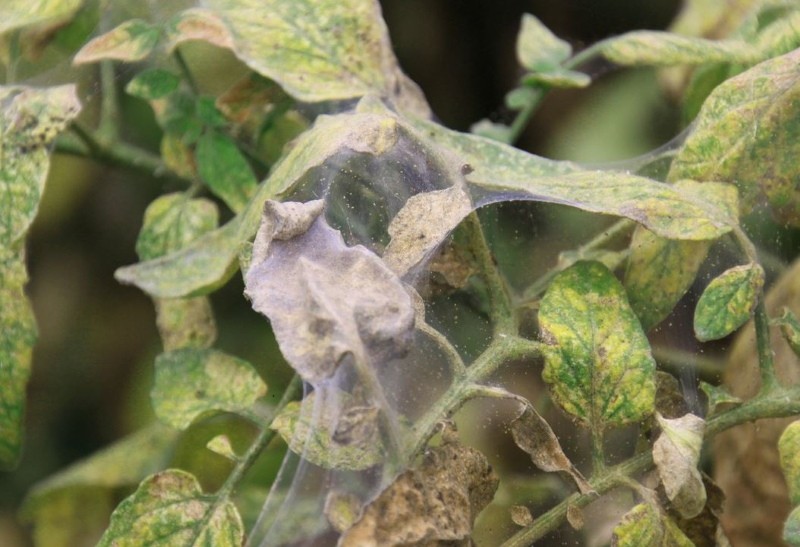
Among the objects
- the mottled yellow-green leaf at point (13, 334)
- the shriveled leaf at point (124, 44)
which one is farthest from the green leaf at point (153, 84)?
the mottled yellow-green leaf at point (13, 334)

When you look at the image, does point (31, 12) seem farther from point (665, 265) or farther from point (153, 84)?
point (665, 265)

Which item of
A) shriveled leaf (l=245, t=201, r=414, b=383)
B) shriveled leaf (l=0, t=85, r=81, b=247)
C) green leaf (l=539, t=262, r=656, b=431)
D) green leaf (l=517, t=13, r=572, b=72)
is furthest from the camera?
green leaf (l=517, t=13, r=572, b=72)

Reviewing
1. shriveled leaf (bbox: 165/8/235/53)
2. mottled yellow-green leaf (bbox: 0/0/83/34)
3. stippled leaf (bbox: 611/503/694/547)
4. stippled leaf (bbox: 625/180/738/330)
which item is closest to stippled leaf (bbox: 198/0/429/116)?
shriveled leaf (bbox: 165/8/235/53)

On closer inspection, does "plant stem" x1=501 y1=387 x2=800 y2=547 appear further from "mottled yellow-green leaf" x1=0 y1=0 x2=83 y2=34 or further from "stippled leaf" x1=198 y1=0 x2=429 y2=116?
"mottled yellow-green leaf" x1=0 y1=0 x2=83 y2=34

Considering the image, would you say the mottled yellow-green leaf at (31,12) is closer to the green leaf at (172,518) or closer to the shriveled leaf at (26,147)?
the shriveled leaf at (26,147)

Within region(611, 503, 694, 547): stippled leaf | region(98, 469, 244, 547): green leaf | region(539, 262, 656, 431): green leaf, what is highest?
region(539, 262, 656, 431): green leaf

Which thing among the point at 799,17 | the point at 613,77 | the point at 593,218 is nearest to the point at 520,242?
the point at 593,218

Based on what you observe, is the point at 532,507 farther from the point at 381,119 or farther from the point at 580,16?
the point at 580,16

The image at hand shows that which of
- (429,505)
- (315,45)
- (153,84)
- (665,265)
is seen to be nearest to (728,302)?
(665,265)
